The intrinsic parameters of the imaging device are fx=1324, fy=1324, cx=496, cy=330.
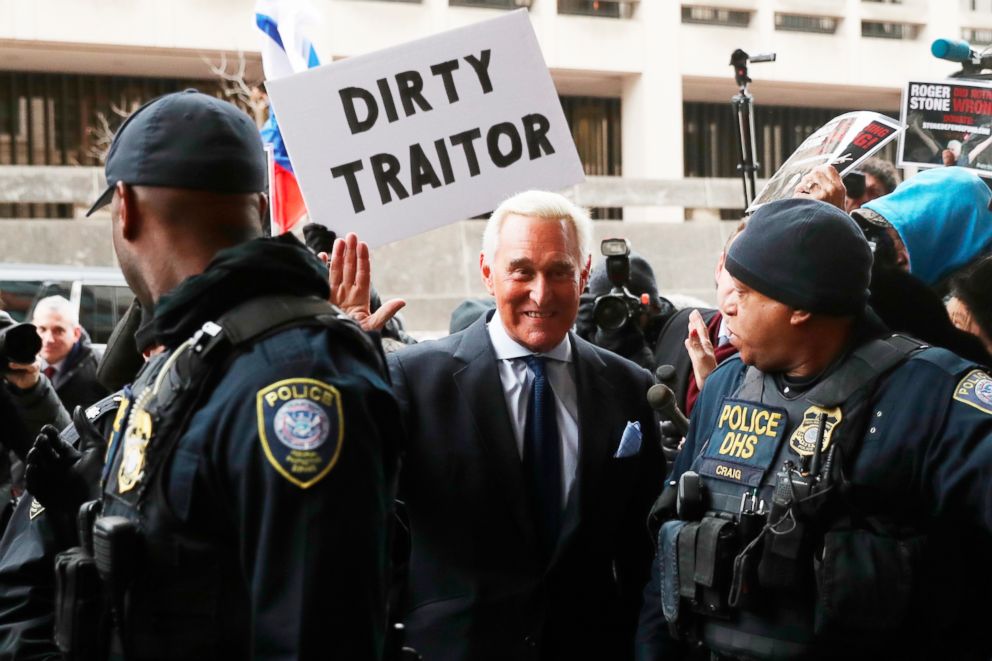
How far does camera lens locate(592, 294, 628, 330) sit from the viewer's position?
15.6 feet

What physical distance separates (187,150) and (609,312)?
2.86 metres

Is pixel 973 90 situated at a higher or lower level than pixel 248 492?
higher

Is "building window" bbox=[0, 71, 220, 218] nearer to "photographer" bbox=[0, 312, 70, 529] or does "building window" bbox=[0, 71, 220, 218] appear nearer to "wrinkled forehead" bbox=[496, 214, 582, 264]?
"photographer" bbox=[0, 312, 70, 529]

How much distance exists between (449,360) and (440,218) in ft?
3.07

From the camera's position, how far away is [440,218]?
4273mm

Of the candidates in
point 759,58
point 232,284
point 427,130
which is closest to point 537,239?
point 427,130

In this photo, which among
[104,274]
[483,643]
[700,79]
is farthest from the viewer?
[700,79]

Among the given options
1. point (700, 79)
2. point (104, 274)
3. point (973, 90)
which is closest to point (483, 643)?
point (973, 90)

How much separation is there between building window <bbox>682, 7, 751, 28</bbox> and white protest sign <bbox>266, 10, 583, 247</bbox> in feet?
92.5

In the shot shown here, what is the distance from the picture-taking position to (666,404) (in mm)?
3371

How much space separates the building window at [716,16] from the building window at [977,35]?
6.39 meters

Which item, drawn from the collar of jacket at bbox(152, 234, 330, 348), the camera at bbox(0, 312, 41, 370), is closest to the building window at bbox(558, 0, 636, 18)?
the camera at bbox(0, 312, 41, 370)

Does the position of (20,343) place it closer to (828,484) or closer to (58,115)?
(828,484)

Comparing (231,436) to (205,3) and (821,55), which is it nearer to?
(205,3)
